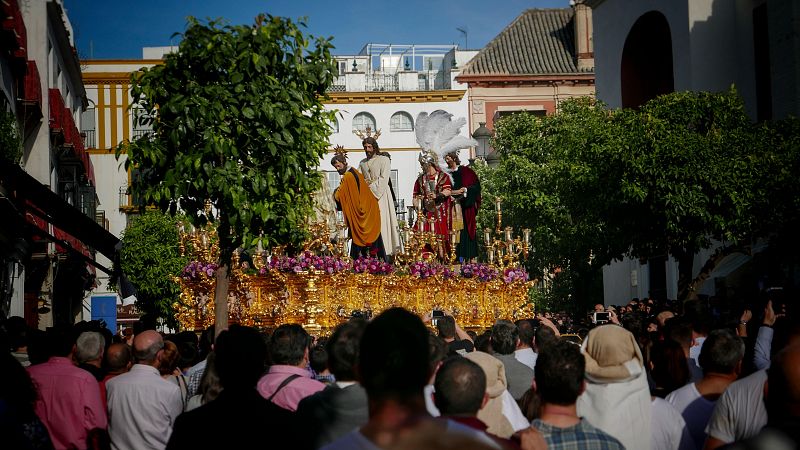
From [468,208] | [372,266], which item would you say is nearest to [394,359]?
[372,266]

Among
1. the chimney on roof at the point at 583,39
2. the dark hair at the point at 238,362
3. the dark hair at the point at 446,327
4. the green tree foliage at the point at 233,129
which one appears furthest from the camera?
the chimney on roof at the point at 583,39

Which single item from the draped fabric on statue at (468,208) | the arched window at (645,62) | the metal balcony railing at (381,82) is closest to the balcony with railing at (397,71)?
the metal balcony railing at (381,82)

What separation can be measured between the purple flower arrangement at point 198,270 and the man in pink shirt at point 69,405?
10.1 m

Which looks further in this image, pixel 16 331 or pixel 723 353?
pixel 16 331

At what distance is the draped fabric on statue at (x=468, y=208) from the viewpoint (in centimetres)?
2039

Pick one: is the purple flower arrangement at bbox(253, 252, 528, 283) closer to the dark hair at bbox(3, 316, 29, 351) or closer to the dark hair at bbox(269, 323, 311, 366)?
the dark hair at bbox(3, 316, 29, 351)

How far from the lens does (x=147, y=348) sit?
780cm

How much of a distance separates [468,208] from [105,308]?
90.2 ft

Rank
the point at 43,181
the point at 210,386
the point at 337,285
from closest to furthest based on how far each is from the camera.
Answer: the point at 210,386 → the point at 337,285 → the point at 43,181

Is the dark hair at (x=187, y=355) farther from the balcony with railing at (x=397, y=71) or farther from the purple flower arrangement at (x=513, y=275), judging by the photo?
the balcony with railing at (x=397, y=71)

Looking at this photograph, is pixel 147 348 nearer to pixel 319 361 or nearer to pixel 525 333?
pixel 319 361

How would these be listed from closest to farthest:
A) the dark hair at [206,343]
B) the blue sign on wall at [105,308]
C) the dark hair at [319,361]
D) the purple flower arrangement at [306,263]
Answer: the dark hair at [319,361]
the dark hair at [206,343]
the purple flower arrangement at [306,263]
the blue sign on wall at [105,308]

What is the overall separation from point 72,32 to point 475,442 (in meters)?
40.7

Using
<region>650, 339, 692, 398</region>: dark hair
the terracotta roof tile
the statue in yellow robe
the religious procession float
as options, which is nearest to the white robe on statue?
the statue in yellow robe
